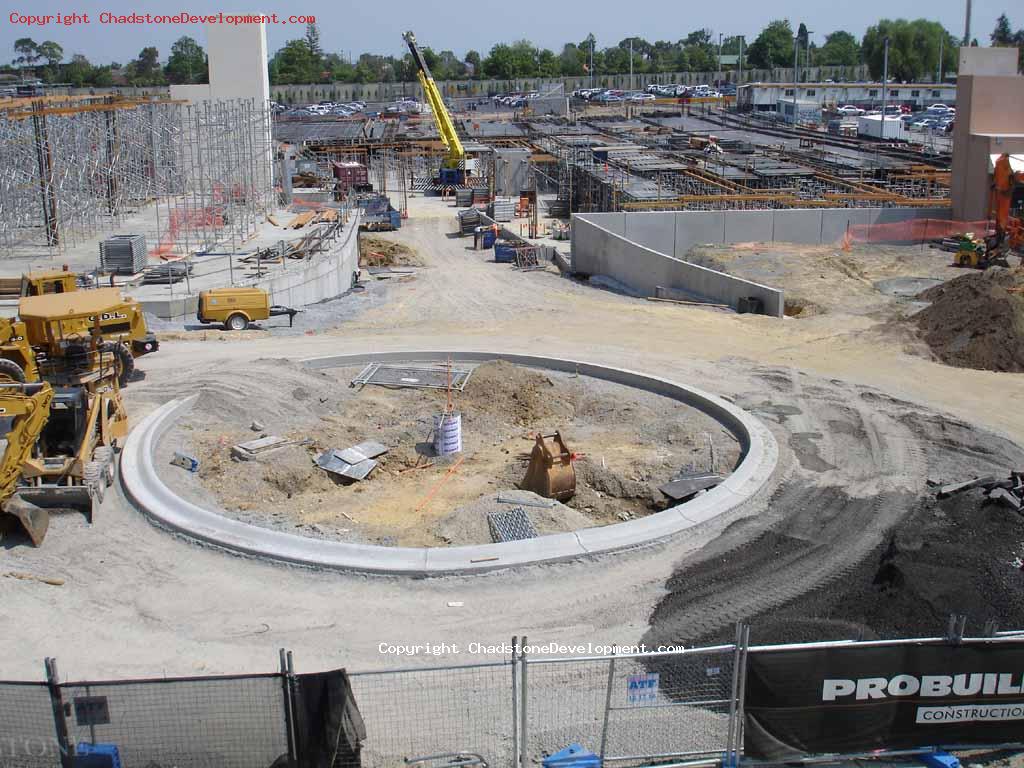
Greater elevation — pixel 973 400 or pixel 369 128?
pixel 369 128

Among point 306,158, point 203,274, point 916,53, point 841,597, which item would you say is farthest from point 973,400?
point 916,53

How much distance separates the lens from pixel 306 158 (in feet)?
230

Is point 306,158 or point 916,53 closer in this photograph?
point 306,158

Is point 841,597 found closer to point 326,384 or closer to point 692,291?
point 326,384

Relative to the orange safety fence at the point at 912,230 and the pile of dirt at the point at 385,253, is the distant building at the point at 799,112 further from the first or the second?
the pile of dirt at the point at 385,253

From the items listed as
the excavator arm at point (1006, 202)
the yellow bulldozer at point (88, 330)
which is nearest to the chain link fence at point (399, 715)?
the yellow bulldozer at point (88, 330)

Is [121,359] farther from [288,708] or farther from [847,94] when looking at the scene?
[847,94]

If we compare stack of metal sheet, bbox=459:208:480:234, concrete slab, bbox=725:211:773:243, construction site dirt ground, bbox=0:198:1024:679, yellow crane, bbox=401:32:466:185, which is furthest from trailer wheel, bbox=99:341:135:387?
yellow crane, bbox=401:32:466:185

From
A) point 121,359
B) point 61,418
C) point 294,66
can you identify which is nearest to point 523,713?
point 61,418

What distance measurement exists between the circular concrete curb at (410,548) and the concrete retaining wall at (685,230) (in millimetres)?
19031

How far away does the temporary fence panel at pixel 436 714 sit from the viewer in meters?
8.80

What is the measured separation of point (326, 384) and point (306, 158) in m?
51.7

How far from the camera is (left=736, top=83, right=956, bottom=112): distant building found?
341 ft

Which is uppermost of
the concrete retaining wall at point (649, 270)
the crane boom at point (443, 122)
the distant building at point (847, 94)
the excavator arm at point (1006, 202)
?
the distant building at point (847, 94)
